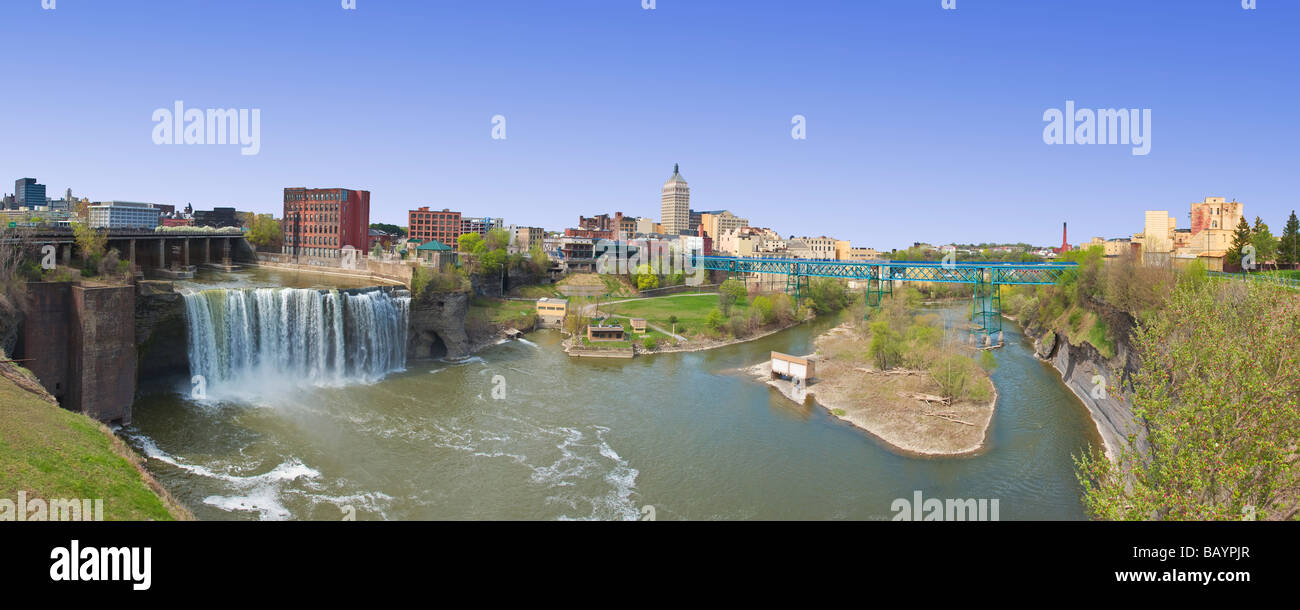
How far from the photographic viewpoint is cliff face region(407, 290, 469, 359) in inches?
1614

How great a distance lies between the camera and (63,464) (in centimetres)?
1203

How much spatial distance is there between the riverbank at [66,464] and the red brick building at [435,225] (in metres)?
87.6

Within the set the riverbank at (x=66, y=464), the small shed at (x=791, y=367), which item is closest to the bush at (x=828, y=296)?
the small shed at (x=791, y=367)

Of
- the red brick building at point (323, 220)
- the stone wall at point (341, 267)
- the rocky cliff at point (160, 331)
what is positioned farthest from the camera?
the red brick building at point (323, 220)

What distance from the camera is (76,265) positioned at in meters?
31.0

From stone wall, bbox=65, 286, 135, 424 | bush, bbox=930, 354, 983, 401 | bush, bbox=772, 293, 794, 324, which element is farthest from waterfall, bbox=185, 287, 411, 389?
bush, bbox=772, 293, 794, 324

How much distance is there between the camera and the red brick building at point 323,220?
58594 mm

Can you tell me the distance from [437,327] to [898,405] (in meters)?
27.3

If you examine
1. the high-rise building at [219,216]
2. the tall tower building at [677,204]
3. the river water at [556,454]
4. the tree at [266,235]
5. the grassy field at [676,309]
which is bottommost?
the river water at [556,454]

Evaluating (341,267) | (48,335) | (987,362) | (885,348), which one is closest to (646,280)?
(341,267)

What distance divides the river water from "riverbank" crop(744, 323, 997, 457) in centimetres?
73

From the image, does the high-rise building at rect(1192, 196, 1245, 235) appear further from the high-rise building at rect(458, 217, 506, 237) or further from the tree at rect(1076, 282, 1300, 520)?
the high-rise building at rect(458, 217, 506, 237)

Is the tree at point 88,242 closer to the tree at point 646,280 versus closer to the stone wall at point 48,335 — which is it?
the stone wall at point 48,335

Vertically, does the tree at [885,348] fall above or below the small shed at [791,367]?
above
